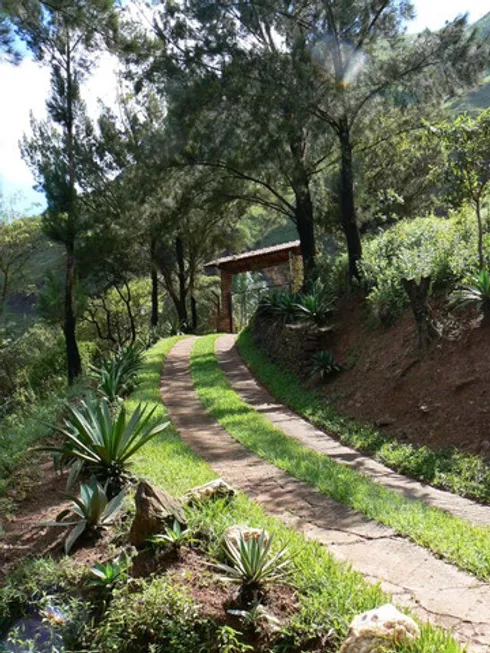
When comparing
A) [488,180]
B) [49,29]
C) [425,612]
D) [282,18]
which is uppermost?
[49,29]

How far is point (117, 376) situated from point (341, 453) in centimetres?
471

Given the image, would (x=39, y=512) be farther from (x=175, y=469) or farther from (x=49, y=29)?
(x=49, y=29)

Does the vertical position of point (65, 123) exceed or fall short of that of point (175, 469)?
it exceeds it

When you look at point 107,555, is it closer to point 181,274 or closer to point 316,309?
point 316,309

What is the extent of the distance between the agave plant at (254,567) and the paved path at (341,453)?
2.28 m

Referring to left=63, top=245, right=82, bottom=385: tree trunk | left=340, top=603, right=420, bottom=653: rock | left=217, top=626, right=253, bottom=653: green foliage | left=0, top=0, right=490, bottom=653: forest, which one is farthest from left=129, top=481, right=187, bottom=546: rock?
left=63, top=245, right=82, bottom=385: tree trunk

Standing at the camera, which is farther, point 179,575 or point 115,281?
point 115,281

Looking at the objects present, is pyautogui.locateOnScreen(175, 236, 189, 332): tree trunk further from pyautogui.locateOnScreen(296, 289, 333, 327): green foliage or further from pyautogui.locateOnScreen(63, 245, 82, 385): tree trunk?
pyautogui.locateOnScreen(296, 289, 333, 327): green foliage

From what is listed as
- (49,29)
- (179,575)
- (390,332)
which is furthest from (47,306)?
(179,575)

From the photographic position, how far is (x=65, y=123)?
68.2 ft

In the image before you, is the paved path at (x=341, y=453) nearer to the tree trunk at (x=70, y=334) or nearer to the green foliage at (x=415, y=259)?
the green foliage at (x=415, y=259)

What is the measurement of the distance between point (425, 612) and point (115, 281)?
102 feet

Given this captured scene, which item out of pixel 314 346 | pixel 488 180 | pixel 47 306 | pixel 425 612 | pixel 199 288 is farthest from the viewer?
pixel 199 288

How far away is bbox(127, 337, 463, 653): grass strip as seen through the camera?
9.64 ft
